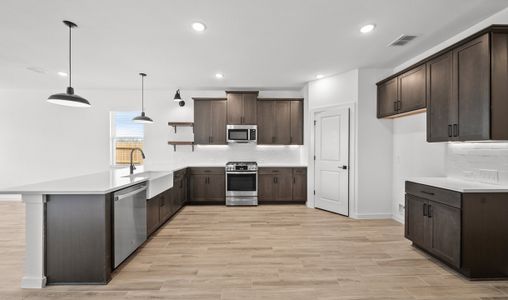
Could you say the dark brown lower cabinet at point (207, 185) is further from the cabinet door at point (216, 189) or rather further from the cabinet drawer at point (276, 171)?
the cabinet drawer at point (276, 171)

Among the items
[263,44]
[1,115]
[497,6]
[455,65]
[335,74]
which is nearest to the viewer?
[497,6]

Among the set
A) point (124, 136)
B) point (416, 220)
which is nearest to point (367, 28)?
point (416, 220)

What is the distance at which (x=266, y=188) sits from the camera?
5547 millimetres

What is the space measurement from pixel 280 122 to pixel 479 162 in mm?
3714

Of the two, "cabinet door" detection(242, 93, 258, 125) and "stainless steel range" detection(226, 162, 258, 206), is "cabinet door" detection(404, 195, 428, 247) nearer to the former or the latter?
"stainless steel range" detection(226, 162, 258, 206)

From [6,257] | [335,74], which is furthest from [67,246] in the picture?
[335,74]

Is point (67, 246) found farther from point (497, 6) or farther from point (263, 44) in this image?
point (497, 6)

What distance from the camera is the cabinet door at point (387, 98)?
3.85m

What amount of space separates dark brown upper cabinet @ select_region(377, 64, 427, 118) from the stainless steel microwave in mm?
2728

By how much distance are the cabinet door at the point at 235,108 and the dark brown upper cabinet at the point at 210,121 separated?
0.15m

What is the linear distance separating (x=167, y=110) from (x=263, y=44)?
358cm

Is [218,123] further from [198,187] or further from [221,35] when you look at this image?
[221,35]

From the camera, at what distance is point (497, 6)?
2.40 meters

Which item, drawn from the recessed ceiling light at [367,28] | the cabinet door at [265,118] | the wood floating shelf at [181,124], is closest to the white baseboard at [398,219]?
the cabinet door at [265,118]
